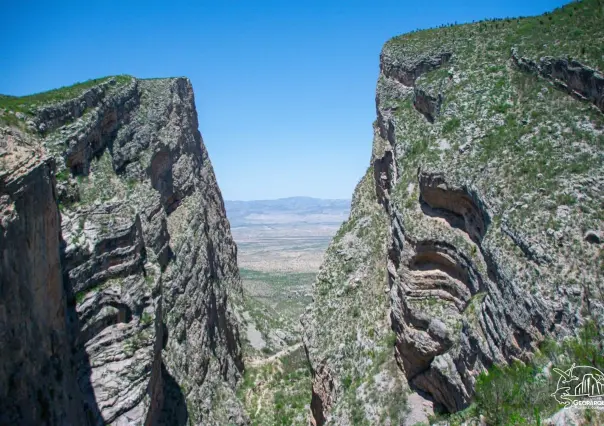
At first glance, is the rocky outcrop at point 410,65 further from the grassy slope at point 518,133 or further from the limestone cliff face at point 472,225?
the grassy slope at point 518,133

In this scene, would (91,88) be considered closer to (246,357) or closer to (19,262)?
(19,262)

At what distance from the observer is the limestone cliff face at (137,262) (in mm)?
26000

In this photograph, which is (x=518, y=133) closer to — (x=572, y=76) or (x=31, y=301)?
(x=572, y=76)

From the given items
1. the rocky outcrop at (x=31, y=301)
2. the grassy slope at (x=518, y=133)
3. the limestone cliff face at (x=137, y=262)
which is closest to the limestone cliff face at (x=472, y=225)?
the grassy slope at (x=518, y=133)

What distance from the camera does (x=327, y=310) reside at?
39125mm

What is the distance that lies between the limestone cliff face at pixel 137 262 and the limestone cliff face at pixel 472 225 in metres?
11.1

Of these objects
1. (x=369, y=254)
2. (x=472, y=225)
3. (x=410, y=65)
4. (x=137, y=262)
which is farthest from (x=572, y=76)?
(x=137, y=262)

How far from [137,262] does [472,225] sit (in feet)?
73.7

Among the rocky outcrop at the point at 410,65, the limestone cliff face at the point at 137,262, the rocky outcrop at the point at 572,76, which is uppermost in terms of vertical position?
the rocky outcrop at the point at 410,65

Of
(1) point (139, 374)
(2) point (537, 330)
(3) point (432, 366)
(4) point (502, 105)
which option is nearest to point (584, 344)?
(2) point (537, 330)

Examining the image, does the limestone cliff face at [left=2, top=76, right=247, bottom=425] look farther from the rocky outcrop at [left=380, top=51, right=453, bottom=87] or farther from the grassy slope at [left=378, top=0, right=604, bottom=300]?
the rocky outcrop at [left=380, top=51, right=453, bottom=87]

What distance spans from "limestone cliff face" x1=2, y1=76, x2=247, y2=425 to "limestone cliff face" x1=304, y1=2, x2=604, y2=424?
1106 centimetres

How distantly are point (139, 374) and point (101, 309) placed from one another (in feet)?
15.1

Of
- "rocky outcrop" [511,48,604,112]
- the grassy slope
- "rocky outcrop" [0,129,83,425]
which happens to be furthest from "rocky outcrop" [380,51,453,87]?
"rocky outcrop" [0,129,83,425]
